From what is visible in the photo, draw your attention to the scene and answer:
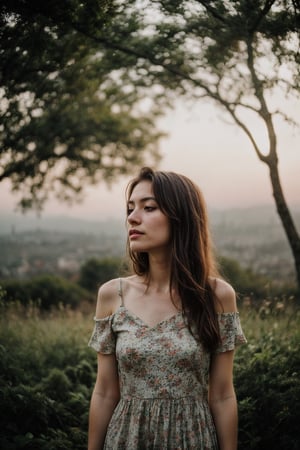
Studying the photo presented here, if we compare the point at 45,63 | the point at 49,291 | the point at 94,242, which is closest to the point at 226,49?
the point at 45,63

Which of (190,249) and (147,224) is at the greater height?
(147,224)

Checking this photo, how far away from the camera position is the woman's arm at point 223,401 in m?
2.06

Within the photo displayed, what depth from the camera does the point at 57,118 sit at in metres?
12.0

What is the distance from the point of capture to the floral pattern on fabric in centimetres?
203

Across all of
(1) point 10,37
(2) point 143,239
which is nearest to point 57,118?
(1) point 10,37

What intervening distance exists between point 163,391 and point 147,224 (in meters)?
0.92

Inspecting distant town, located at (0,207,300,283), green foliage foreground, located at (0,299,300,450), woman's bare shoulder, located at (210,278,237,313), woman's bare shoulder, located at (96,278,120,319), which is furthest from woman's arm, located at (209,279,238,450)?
distant town, located at (0,207,300,283)

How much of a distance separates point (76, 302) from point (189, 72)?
7836 mm

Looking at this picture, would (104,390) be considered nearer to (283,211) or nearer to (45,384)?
(45,384)

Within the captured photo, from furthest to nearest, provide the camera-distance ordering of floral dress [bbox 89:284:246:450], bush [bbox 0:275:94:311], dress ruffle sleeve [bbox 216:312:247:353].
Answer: bush [bbox 0:275:94:311] → dress ruffle sleeve [bbox 216:312:247:353] → floral dress [bbox 89:284:246:450]

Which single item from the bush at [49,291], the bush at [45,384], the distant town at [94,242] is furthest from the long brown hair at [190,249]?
the distant town at [94,242]

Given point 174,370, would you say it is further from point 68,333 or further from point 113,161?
point 113,161

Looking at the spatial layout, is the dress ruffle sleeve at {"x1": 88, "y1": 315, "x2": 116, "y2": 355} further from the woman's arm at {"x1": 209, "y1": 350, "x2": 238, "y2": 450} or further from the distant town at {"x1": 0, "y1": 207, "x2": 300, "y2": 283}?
the distant town at {"x1": 0, "y1": 207, "x2": 300, "y2": 283}

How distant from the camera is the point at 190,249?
2.34 meters
